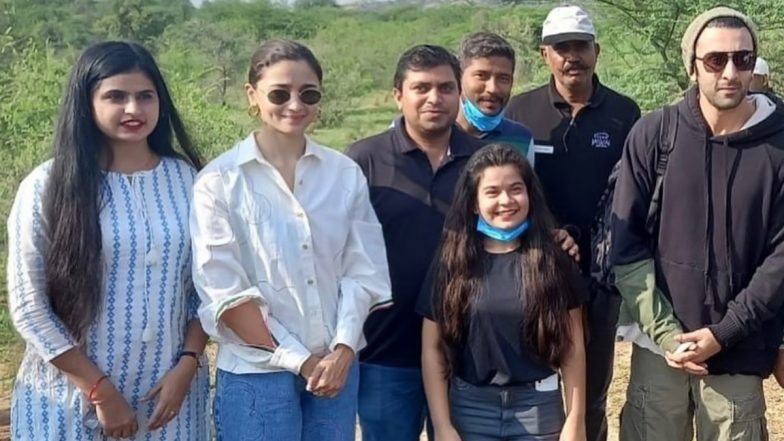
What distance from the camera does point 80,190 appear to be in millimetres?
2750

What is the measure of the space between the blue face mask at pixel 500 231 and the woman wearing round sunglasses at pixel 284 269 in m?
0.34

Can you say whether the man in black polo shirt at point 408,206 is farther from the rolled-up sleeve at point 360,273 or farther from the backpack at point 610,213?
the backpack at point 610,213

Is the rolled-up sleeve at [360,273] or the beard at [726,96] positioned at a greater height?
the beard at [726,96]

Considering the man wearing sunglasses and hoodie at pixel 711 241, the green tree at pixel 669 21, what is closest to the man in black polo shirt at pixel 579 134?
the man wearing sunglasses and hoodie at pixel 711 241

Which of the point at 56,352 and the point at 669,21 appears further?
the point at 669,21

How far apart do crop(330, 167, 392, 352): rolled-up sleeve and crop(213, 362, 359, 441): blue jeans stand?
0.17 m

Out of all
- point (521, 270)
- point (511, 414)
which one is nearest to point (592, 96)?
point (521, 270)

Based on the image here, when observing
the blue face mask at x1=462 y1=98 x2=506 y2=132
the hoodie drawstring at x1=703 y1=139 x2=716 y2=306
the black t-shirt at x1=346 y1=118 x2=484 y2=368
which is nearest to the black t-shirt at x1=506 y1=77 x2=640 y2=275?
the blue face mask at x1=462 y1=98 x2=506 y2=132

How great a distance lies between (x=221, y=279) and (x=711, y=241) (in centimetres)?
144

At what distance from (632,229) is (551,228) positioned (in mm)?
291

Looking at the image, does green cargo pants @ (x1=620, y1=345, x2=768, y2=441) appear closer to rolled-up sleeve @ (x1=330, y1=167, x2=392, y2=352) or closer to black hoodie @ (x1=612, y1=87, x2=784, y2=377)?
black hoodie @ (x1=612, y1=87, x2=784, y2=377)

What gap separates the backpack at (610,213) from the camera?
10.4ft

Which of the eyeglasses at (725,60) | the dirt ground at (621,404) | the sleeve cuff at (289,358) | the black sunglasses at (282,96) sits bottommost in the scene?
the dirt ground at (621,404)

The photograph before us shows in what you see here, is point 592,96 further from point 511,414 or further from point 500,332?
point 511,414
